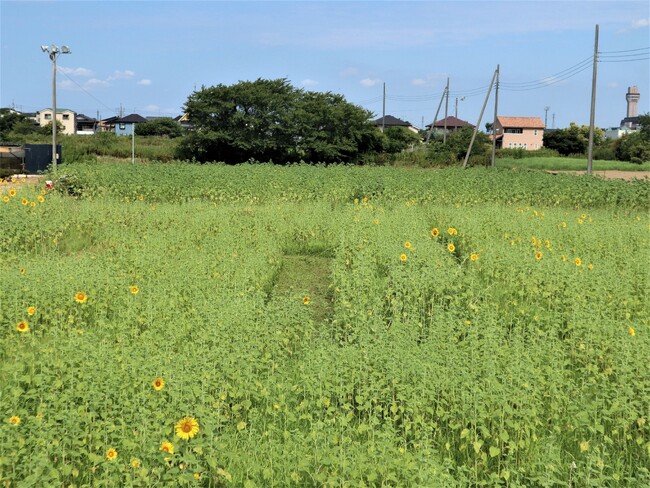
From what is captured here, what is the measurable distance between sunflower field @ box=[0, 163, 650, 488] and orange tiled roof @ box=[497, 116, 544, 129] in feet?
243

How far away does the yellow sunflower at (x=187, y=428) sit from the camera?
154 inches

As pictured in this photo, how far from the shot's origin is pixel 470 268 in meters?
8.54

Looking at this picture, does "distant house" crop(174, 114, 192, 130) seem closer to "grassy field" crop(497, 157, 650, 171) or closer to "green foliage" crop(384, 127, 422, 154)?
"green foliage" crop(384, 127, 422, 154)

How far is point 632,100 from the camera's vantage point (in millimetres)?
165000

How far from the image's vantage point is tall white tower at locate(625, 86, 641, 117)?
164 m

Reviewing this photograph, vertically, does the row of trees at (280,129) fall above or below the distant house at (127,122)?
below

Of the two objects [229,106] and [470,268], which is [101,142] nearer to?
[229,106]

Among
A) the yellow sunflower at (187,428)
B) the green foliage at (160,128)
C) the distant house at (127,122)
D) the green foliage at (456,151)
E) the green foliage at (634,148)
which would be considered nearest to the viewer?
the yellow sunflower at (187,428)

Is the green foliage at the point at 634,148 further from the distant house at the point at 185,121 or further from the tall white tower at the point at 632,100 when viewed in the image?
the tall white tower at the point at 632,100

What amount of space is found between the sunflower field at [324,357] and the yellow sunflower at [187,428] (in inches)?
1.0

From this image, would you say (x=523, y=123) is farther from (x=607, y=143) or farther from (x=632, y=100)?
(x=632, y=100)

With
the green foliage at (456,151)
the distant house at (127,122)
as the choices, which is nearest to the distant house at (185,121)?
the distant house at (127,122)

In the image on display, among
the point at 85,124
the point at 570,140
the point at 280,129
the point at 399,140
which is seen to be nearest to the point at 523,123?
the point at 570,140

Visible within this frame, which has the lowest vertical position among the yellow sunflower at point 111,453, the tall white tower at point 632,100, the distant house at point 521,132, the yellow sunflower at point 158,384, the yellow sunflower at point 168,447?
the yellow sunflower at point 111,453
